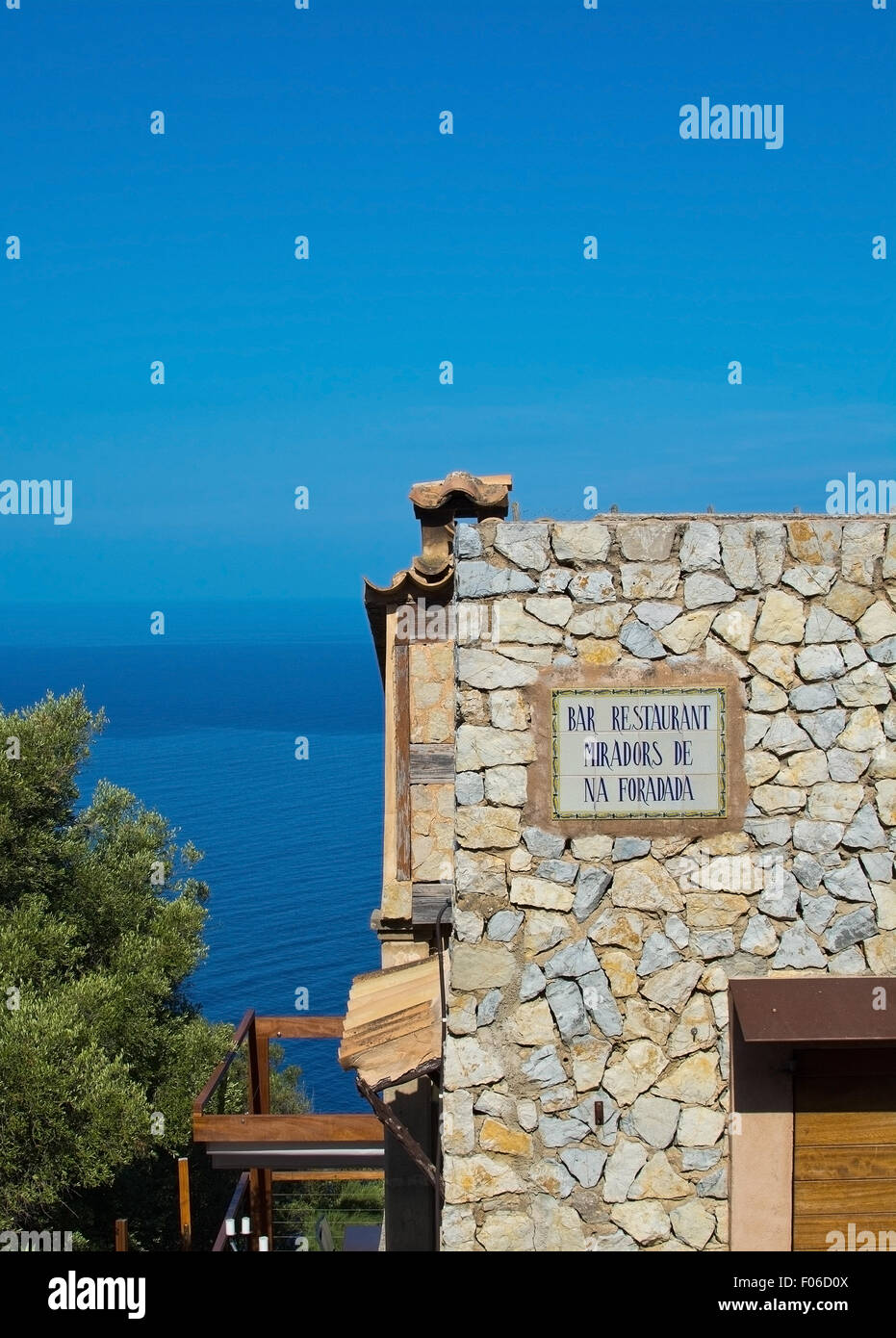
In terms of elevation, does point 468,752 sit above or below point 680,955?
above

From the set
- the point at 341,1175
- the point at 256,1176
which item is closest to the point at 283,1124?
the point at 256,1176

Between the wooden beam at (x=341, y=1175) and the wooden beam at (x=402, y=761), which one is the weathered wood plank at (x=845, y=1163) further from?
the wooden beam at (x=341, y=1175)

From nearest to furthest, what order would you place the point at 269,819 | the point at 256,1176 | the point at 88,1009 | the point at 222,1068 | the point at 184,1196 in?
1. the point at 184,1196
2. the point at 222,1068
3. the point at 256,1176
4. the point at 88,1009
5. the point at 269,819

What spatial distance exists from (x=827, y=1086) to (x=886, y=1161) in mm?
564

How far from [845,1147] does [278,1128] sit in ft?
19.9

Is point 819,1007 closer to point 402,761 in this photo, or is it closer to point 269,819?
point 402,761

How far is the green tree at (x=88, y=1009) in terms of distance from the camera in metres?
16.2

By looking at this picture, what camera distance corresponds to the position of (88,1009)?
17719 mm

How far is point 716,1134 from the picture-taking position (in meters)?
7.39
